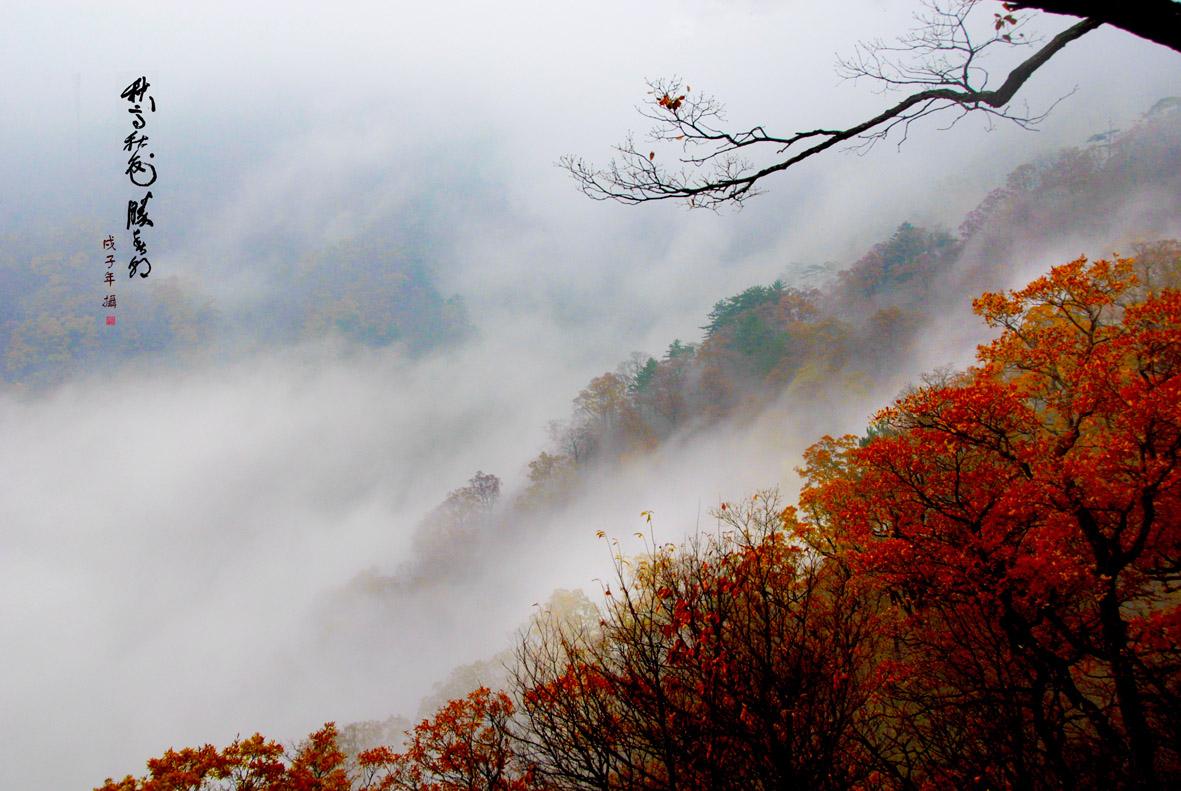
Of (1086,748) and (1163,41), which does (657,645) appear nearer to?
(1163,41)

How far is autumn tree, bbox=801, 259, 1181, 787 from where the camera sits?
25.8ft

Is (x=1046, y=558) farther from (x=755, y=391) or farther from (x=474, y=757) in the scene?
(x=755, y=391)

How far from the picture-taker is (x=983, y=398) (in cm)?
1138

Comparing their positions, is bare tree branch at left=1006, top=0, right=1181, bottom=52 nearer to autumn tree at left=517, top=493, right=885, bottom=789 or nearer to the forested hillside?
the forested hillside

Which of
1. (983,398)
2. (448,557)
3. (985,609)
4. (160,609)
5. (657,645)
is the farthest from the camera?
(160,609)

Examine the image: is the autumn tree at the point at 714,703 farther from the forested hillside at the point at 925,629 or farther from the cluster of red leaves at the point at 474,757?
the cluster of red leaves at the point at 474,757

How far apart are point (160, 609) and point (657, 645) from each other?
140417 mm

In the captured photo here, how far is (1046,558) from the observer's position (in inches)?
378

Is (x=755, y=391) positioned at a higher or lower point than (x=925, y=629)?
higher

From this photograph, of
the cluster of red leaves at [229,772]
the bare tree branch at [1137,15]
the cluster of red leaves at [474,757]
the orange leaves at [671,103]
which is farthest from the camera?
the cluster of red leaves at [229,772]

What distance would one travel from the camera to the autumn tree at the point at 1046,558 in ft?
25.8

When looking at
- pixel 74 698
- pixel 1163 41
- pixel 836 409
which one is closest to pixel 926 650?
pixel 1163 41

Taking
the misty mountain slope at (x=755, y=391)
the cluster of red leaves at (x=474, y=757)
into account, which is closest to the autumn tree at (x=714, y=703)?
the cluster of red leaves at (x=474, y=757)

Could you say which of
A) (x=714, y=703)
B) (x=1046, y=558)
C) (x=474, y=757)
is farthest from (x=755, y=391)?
(x=714, y=703)
